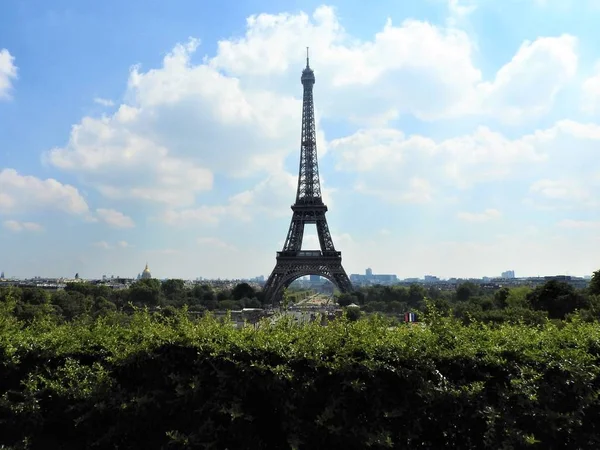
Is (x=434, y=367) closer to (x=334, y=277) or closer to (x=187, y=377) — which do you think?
(x=187, y=377)

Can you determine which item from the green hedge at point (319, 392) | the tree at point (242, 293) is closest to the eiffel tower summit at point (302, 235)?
the tree at point (242, 293)

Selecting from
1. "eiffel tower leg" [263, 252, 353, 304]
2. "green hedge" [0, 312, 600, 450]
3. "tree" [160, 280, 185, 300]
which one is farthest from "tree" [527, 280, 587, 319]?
"tree" [160, 280, 185, 300]

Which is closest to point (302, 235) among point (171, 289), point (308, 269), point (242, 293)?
point (308, 269)

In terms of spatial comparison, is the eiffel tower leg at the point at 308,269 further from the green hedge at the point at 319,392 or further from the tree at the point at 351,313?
the green hedge at the point at 319,392

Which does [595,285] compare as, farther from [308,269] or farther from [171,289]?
[171,289]

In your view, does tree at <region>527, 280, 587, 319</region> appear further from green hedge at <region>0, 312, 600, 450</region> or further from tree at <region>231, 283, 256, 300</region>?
tree at <region>231, 283, 256, 300</region>

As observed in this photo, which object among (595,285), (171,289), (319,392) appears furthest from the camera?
(171,289)

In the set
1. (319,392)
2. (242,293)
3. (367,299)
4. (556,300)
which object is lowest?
(367,299)

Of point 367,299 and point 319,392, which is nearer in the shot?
point 319,392
